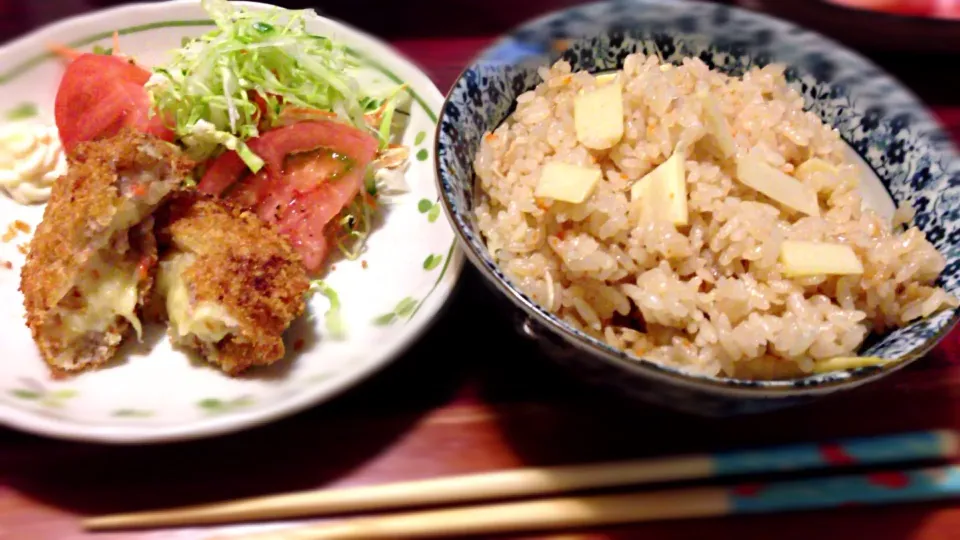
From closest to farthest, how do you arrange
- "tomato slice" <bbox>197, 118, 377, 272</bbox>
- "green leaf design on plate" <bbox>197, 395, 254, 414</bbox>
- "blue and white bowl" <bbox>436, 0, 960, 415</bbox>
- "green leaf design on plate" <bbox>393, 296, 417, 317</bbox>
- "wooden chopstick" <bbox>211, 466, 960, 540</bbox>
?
"blue and white bowl" <bbox>436, 0, 960, 415</bbox>
"wooden chopstick" <bbox>211, 466, 960, 540</bbox>
"green leaf design on plate" <bbox>197, 395, 254, 414</bbox>
"green leaf design on plate" <bbox>393, 296, 417, 317</bbox>
"tomato slice" <bbox>197, 118, 377, 272</bbox>

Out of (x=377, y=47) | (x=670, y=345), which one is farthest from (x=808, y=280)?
(x=377, y=47)

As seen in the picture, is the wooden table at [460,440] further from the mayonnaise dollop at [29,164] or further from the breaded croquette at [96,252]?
the mayonnaise dollop at [29,164]

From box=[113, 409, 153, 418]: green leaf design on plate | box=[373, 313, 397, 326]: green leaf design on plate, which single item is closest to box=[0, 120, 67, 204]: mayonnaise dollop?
box=[113, 409, 153, 418]: green leaf design on plate

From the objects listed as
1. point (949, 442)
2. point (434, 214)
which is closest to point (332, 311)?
point (434, 214)

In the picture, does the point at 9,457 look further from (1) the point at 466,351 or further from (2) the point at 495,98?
(2) the point at 495,98

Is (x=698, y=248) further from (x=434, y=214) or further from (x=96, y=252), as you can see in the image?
(x=96, y=252)

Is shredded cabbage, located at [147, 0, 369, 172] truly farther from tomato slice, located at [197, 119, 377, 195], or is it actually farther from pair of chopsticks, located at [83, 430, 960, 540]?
pair of chopsticks, located at [83, 430, 960, 540]
